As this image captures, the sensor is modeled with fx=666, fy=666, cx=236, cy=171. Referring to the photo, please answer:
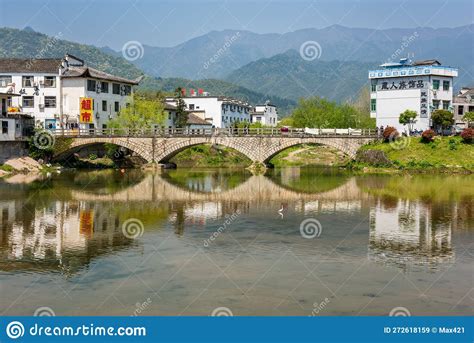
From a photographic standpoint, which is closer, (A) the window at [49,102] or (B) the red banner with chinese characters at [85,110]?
(B) the red banner with chinese characters at [85,110]

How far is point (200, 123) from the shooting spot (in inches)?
4252

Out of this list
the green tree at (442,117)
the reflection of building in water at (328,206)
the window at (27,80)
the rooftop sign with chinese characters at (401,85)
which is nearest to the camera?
the reflection of building in water at (328,206)

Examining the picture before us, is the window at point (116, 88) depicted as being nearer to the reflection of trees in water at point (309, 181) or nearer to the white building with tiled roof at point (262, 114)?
the reflection of trees in water at point (309, 181)

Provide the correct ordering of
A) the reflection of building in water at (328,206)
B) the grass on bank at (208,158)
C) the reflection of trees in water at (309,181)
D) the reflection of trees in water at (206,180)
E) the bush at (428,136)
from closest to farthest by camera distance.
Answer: the reflection of building in water at (328,206)
the reflection of trees in water at (309,181)
the reflection of trees in water at (206,180)
the bush at (428,136)
the grass on bank at (208,158)

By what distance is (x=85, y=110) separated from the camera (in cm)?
8075

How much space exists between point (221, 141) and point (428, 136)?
2276 centimetres

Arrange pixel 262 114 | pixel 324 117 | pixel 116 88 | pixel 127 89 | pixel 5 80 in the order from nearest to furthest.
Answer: pixel 5 80, pixel 116 88, pixel 127 89, pixel 324 117, pixel 262 114

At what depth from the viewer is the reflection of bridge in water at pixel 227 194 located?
45844 mm

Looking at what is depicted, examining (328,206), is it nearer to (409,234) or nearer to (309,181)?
(409,234)

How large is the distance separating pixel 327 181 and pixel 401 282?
38.4 metres

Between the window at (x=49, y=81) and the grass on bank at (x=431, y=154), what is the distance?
124ft

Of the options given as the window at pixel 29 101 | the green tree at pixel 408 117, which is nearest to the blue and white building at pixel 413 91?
the green tree at pixel 408 117

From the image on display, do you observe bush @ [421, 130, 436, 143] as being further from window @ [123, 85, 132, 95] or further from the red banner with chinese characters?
window @ [123, 85, 132, 95]

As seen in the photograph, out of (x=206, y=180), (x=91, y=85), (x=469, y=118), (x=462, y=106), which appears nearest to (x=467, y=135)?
(x=469, y=118)
